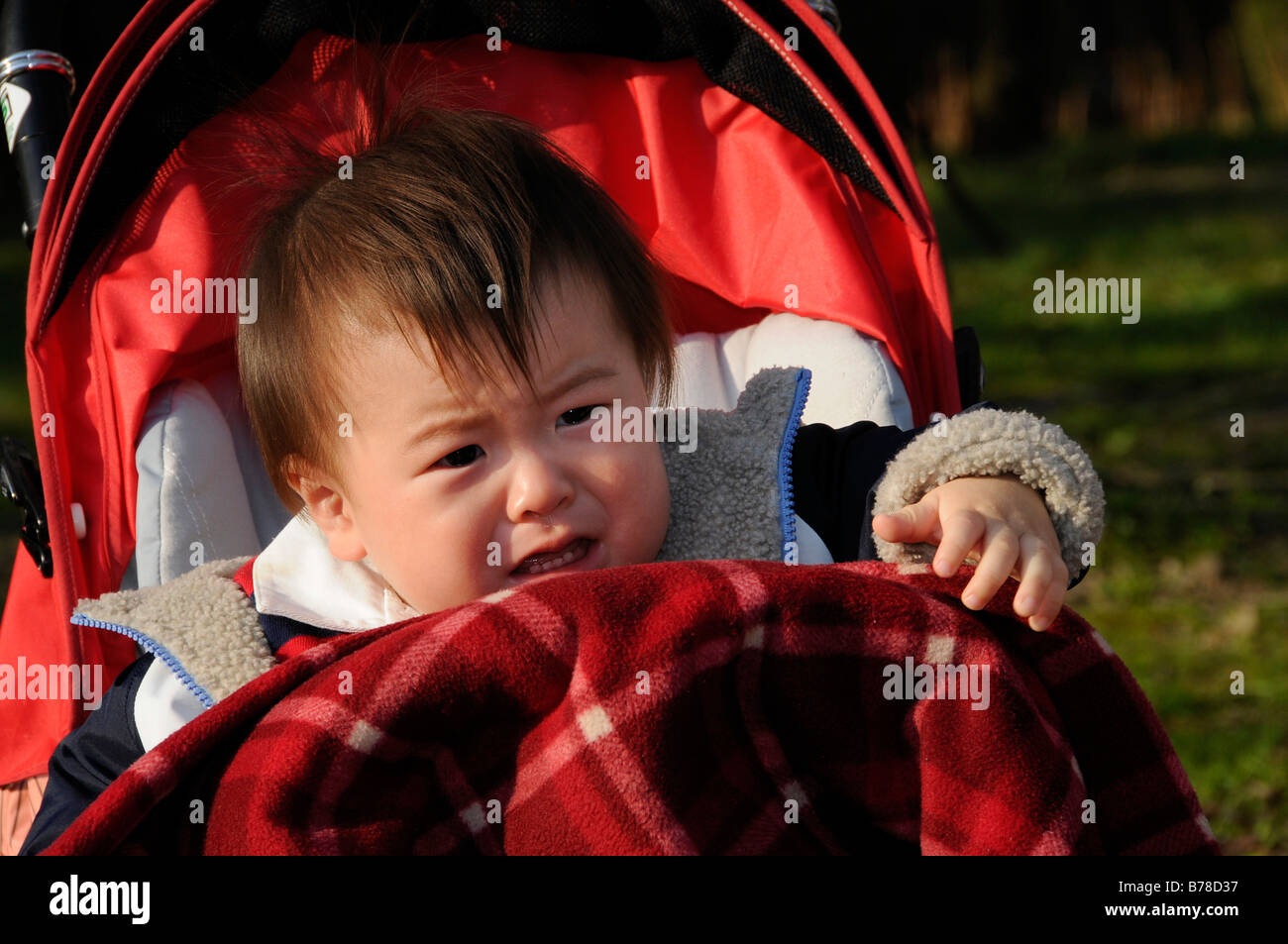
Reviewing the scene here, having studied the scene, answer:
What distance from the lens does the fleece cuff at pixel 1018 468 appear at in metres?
1.32

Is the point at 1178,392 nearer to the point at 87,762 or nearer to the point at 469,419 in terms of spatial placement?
the point at 469,419

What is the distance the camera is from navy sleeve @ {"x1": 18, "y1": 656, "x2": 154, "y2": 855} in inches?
55.1

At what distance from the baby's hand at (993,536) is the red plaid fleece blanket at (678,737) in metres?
0.03

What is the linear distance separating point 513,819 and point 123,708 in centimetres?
57

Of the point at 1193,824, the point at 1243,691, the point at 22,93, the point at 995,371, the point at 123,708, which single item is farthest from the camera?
the point at 995,371

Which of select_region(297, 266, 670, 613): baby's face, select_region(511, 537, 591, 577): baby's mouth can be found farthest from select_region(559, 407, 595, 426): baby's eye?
select_region(511, 537, 591, 577): baby's mouth

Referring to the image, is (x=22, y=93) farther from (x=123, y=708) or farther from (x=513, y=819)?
(x=513, y=819)

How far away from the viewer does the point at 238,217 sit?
1.83 meters

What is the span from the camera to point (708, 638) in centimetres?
109

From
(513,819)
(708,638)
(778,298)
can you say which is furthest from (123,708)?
(778,298)

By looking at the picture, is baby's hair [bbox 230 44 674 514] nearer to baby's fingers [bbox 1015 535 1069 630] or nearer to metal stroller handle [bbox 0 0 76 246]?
metal stroller handle [bbox 0 0 76 246]

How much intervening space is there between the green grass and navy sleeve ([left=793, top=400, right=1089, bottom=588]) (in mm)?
1173
